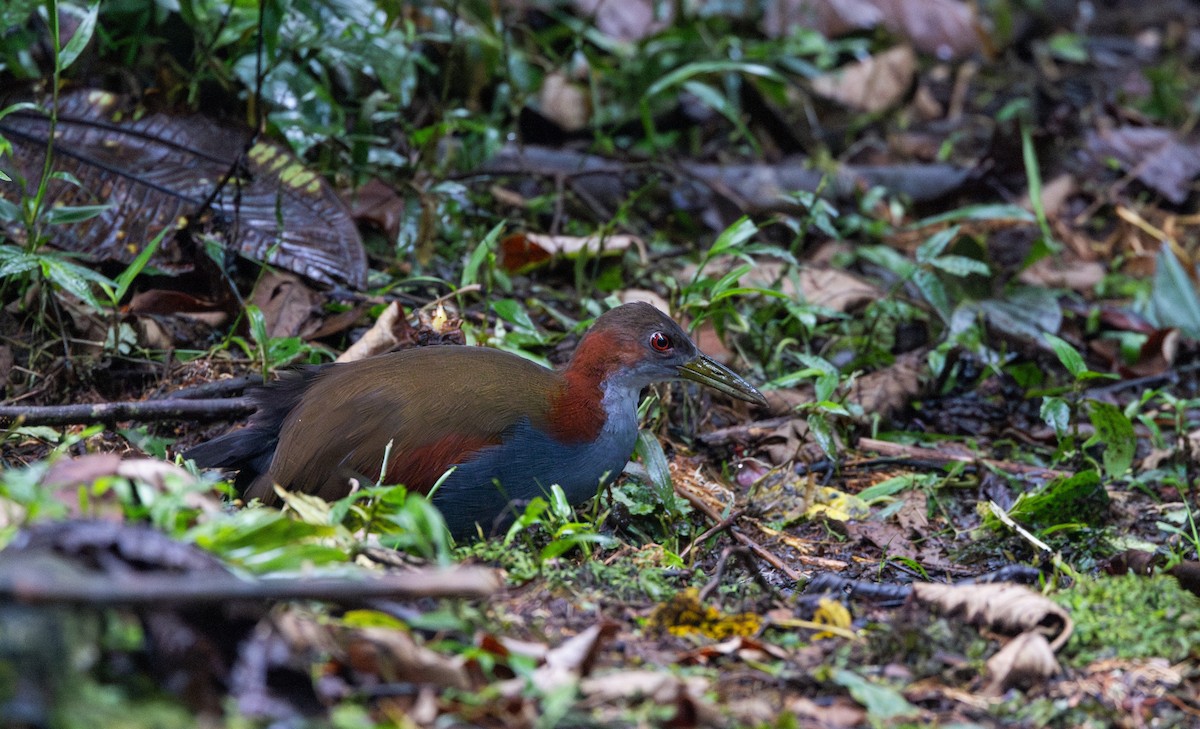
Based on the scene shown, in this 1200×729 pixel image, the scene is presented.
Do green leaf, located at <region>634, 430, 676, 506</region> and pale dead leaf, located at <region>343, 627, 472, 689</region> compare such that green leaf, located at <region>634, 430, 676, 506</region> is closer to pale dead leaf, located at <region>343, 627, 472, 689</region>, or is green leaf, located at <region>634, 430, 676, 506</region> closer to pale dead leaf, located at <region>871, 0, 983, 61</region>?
pale dead leaf, located at <region>343, 627, 472, 689</region>

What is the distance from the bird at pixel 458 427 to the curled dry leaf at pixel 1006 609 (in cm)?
110

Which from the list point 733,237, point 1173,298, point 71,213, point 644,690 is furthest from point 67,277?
point 1173,298

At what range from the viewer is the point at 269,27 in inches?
179

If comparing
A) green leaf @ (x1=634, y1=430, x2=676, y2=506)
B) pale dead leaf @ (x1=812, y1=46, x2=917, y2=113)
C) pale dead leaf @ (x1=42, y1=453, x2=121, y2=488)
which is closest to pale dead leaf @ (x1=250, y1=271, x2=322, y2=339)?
green leaf @ (x1=634, y1=430, x2=676, y2=506)

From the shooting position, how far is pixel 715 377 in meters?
4.14

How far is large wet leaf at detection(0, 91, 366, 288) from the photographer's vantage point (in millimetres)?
4609

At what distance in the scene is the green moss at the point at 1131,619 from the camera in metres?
2.85

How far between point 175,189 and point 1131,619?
12.0 ft

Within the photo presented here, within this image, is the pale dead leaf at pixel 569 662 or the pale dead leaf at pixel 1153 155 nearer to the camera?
the pale dead leaf at pixel 569 662

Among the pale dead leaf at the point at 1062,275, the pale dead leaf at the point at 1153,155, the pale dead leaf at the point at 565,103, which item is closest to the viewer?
the pale dead leaf at the point at 1062,275

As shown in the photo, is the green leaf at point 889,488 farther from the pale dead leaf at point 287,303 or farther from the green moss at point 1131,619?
the pale dead leaf at point 287,303

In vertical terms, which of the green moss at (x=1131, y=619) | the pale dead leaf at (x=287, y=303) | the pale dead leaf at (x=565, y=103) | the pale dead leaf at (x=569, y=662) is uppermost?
the pale dead leaf at (x=565, y=103)

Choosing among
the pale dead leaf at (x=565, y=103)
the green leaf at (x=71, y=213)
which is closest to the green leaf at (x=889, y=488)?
the green leaf at (x=71, y=213)

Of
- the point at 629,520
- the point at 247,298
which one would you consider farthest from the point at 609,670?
the point at 247,298
